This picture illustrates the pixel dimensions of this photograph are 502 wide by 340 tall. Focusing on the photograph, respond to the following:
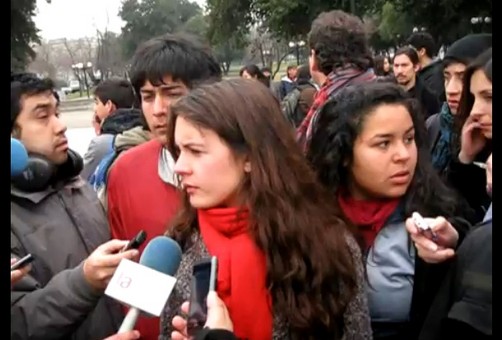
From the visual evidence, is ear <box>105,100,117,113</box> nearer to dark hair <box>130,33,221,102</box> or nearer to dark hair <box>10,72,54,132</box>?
dark hair <box>130,33,221,102</box>

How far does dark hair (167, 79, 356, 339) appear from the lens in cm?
197

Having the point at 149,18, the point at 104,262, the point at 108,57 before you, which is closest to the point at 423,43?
the point at 104,262

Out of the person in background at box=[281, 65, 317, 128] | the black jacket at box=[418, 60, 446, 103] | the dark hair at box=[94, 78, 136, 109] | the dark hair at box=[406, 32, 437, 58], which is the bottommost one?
the person in background at box=[281, 65, 317, 128]

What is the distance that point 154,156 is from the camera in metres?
2.64

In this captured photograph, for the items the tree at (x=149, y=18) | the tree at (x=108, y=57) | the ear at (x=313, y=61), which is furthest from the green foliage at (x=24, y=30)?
the ear at (x=313, y=61)

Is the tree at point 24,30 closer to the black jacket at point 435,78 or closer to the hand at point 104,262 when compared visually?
the black jacket at point 435,78

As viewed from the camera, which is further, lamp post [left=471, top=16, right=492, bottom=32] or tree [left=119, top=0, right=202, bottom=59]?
tree [left=119, top=0, right=202, bottom=59]

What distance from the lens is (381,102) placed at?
2387 mm

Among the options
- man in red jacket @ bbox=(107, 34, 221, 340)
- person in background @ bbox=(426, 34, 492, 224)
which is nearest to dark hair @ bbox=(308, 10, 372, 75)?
person in background @ bbox=(426, 34, 492, 224)

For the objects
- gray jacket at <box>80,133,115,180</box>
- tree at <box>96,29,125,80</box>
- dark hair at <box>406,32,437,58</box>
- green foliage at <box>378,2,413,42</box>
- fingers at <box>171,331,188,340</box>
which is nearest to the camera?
fingers at <box>171,331,188,340</box>

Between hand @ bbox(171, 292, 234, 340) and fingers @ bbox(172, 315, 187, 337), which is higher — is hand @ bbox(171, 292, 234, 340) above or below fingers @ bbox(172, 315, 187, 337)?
above

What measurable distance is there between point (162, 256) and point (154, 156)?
2.89 ft

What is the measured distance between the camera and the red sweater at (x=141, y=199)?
2.54 metres
